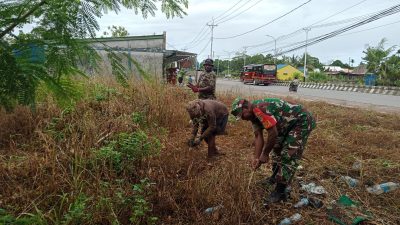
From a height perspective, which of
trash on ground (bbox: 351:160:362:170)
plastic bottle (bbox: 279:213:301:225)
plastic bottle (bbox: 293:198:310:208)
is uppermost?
trash on ground (bbox: 351:160:362:170)

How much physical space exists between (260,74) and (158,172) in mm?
28704

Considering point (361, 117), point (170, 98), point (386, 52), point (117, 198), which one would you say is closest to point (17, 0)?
point (117, 198)

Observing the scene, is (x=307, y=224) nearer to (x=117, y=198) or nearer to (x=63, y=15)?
(x=117, y=198)

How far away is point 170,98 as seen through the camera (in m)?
7.09

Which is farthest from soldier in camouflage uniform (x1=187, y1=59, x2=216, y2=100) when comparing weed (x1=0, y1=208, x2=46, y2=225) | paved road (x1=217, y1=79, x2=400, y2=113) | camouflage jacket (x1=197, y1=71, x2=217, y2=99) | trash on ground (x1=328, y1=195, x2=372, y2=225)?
paved road (x1=217, y1=79, x2=400, y2=113)

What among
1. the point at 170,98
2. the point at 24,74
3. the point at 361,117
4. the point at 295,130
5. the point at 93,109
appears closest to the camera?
the point at 24,74

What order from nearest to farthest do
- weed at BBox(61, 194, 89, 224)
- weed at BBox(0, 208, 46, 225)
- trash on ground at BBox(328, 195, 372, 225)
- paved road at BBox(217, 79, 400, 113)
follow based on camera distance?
weed at BBox(0, 208, 46, 225), weed at BBox(61, 194, 89, 224), trash on ground at BBox(328, 195, 372, 225), paved road at BBox(217, 79, 400, 113)

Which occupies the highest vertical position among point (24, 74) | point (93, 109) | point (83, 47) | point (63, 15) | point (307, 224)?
point (63, 15)

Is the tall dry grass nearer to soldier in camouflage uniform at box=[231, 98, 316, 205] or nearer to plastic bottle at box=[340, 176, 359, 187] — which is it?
plastic bottle at box=[340, 176, 359, 187]

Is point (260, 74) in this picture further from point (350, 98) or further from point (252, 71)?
point (350, 98)

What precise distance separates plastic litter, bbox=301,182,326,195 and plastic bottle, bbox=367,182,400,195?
1.73 ft

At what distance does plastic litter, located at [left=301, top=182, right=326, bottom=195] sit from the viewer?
3.77 m

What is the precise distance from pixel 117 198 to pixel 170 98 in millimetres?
4214

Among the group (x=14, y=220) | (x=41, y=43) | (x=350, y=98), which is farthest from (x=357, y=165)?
(x=350, y=98)
